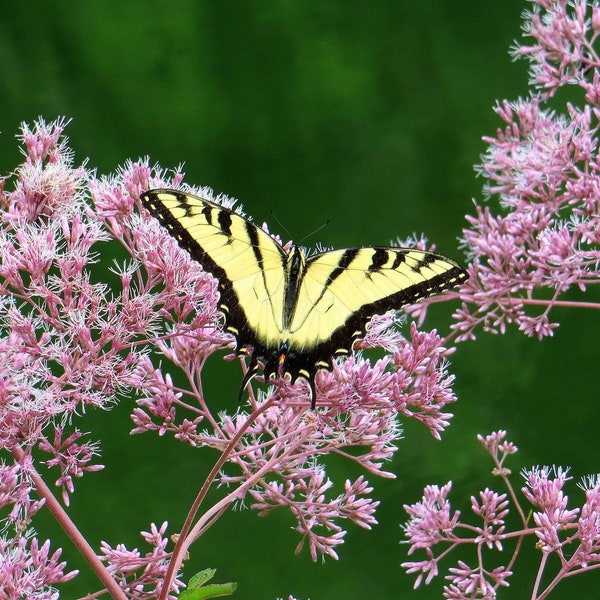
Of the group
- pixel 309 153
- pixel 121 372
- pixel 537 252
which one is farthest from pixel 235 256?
pixel 309 153

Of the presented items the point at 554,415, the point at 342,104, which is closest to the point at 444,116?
the point at 342,104

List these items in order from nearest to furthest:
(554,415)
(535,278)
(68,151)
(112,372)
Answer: (112,372), (68,151), (535,278), (554,415)

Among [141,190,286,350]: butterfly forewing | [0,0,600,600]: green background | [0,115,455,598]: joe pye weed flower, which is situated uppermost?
[0,0,600,600]: green background

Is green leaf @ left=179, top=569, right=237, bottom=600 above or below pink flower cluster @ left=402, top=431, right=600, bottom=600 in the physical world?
below

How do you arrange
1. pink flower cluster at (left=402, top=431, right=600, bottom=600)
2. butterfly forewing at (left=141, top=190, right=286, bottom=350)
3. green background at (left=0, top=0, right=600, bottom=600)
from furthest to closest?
1. green background at (left=0, top=0, right=600, bottom=600)
2. pink flower cluster at (left=402, top=431, right=600, bottom=600)
3. butterfly forewing at (left=141, top=190, right=286, bottom=350)

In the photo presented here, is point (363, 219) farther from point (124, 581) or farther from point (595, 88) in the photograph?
point (124, 581)

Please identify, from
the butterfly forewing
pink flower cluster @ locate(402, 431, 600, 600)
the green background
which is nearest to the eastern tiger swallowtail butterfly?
Answer: the butterfly forewing

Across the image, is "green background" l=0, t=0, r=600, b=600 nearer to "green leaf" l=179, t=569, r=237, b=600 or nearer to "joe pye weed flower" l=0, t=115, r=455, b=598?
"joe pye weed flower" l=0, t=115, r=455, b=598
